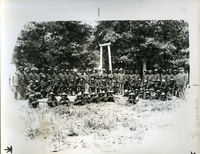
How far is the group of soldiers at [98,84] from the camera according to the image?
5.11 ft

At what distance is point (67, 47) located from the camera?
1.57 m

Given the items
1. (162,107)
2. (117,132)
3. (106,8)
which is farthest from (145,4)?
(117,132)

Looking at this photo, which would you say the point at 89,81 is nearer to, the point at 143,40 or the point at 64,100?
the point at 64,100

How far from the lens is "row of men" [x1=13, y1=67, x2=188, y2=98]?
5.11 feet

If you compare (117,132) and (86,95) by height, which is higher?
(86,95)

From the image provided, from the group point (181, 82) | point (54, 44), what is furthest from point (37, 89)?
point (181, 82)

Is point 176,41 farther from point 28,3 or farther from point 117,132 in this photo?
point 28,3

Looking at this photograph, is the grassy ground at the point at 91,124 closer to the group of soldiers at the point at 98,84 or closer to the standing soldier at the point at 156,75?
the group of soldiers at the point at 98,84

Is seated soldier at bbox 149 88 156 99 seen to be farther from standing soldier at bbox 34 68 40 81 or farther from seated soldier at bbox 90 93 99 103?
standing soldier at bbox 34 68 40 81

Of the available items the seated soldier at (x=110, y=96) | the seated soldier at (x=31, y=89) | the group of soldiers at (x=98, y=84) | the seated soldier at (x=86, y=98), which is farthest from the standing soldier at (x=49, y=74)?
the seated soldier at (x=110, y=96)

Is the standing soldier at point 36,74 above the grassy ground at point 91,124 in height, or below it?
above

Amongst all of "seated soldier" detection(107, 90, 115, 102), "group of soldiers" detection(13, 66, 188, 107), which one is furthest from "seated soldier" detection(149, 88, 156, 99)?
"seated soldier" detection(107, 90, 115, 102)

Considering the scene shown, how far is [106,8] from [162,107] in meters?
0.70

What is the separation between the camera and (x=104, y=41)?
5.17 feet
